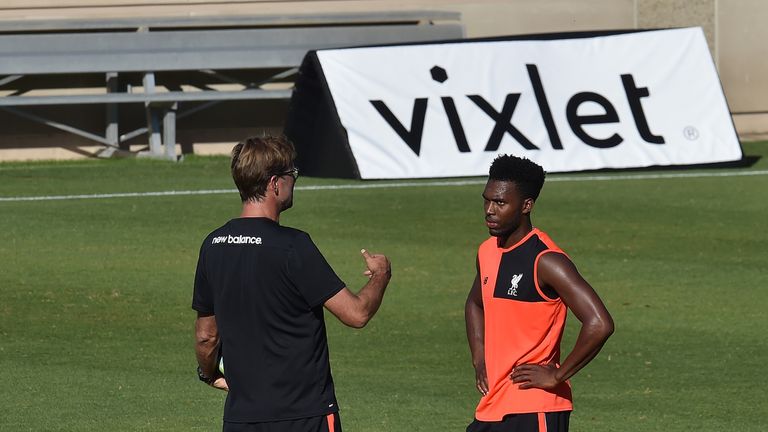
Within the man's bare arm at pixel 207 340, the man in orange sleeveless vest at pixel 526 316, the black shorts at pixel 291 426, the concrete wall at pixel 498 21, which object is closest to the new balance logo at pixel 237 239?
the man's bare arm at pixel 207 340

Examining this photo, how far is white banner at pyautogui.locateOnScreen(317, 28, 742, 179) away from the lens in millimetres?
18312

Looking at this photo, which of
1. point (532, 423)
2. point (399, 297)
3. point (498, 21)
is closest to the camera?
point (532, 423)

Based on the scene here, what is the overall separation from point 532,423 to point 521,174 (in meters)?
1.00

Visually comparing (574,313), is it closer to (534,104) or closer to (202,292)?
(202,292)

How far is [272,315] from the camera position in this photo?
203 inches

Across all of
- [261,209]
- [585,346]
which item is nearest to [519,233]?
[585,346]

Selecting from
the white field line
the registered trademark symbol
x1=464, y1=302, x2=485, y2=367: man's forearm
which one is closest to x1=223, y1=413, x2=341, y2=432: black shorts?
x1=464, y1=302, x2=485, y2=367: man's forearm

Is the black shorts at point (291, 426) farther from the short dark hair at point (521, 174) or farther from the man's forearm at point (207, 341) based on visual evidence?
the short dark hair at point (521, 174)

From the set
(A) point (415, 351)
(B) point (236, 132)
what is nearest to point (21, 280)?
(A) point (415, 351)

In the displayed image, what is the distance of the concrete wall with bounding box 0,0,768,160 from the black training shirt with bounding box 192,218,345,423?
17977mm

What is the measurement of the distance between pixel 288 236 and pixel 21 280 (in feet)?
27.3

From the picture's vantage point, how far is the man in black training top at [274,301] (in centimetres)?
511

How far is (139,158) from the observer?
2161 centimetres

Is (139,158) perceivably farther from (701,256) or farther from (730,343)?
(730,343)
